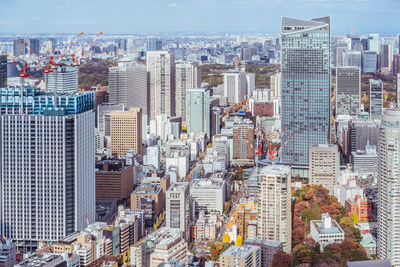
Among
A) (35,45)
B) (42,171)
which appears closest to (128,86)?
(35,45)

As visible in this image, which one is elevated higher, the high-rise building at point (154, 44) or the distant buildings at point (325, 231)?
the high-rise building at point (154, 44)

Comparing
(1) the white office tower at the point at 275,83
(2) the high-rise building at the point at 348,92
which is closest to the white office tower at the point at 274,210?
(2) the high-rise building at the point at 348,92

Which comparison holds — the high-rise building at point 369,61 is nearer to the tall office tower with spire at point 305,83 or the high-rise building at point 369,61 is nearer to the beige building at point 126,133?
the tall office tower with spire at point 305,83

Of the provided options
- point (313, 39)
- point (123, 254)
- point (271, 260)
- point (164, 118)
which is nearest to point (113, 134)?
point (164, 118)

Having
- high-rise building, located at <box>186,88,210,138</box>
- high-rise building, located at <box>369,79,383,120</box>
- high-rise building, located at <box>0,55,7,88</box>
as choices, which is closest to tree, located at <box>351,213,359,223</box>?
high-rise building, located at <box>0,55,7,88</box>

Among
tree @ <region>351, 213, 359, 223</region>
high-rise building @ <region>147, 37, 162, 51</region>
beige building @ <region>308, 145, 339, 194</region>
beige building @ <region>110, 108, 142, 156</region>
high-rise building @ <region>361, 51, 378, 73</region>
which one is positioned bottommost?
tree @ <region>351, 213, 359, 223</region>

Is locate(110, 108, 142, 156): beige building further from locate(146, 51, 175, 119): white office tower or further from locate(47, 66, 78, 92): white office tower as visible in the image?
locate(146, 51, 175, 119): white office tower
